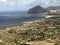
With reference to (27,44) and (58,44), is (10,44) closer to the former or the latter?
(27,44)

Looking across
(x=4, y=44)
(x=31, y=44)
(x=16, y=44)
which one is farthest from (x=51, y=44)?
(x=4, y=44)

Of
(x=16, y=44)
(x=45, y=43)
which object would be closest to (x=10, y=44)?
(x=16, y=44)

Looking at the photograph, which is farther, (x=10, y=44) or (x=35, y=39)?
(x=35, y=39)

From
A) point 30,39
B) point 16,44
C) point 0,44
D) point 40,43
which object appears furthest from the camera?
point 30,39

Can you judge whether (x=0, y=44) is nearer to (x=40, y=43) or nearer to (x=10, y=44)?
(x=10, y=44)

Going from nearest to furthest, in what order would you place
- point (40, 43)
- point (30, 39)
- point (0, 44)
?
point (0, 44), point (40, 43), point (30, 39)

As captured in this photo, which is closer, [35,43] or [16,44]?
[16,44]

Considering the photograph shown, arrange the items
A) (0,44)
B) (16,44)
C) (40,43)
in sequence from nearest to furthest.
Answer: (0,44) → (16,44) → (40,43)
